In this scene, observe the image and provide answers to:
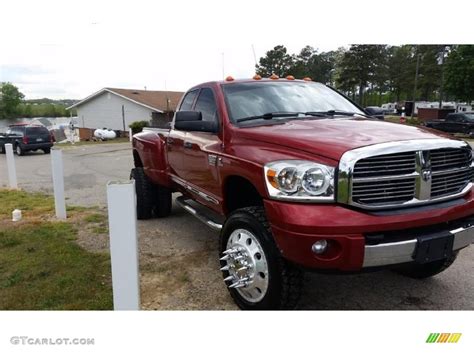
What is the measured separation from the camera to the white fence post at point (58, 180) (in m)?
5.85

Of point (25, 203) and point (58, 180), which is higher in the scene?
point (58, 180)

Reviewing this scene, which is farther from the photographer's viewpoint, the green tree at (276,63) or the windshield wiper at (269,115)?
the green tree at (276,63)

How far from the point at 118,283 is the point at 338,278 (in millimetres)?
2120

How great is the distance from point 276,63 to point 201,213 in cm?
183

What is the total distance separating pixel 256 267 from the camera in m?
2.91

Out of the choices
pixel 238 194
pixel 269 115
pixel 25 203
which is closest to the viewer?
pixel 238 194

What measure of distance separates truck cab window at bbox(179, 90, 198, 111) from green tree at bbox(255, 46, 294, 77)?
78 cm

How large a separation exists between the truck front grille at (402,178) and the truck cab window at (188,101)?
2.62m

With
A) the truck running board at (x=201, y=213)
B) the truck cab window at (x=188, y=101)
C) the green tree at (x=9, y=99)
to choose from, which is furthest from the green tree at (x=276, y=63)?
the green tree at (x=9, y=99)

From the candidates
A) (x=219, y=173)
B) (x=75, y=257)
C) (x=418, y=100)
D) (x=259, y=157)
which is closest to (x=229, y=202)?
(x=219, y=173)

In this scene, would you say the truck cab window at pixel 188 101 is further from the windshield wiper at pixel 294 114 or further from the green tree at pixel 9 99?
the green tree at pixel 9 99
